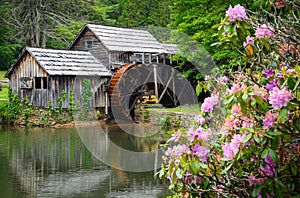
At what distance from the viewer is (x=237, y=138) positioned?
2604 mm

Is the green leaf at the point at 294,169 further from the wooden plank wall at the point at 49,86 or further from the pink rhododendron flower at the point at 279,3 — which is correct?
the wooden plank wall at the point at 49,86

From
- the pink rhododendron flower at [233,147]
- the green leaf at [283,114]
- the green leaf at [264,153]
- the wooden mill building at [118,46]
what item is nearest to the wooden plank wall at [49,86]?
the wooden mill building at [118,46]

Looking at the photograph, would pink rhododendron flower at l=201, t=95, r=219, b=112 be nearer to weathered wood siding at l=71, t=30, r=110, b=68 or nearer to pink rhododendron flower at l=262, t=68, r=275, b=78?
pink rhododendron flower at l=262, t=68, r=275, b=78

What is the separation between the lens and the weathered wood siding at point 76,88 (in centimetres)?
1953

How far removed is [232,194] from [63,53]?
18365mm

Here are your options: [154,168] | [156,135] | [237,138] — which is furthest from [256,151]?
[156,135]

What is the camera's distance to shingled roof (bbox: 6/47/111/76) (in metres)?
19.3

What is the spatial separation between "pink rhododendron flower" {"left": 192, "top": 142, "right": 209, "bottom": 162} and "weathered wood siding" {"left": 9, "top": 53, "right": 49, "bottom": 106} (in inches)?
676

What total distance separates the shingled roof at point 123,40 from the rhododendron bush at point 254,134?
17.8 metres

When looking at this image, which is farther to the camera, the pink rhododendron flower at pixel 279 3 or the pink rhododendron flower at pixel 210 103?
the pink rhododendron flower at pixel 279 3

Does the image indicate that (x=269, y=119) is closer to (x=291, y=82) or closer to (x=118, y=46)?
(x=291, y=82)

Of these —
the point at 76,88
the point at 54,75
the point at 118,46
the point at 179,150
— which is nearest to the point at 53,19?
the point at 118,46

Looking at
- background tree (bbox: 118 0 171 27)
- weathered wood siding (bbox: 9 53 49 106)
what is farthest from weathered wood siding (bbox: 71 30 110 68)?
background tree (bbox: 118 0 171 27)

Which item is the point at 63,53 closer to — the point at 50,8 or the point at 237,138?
the point at 50,8
